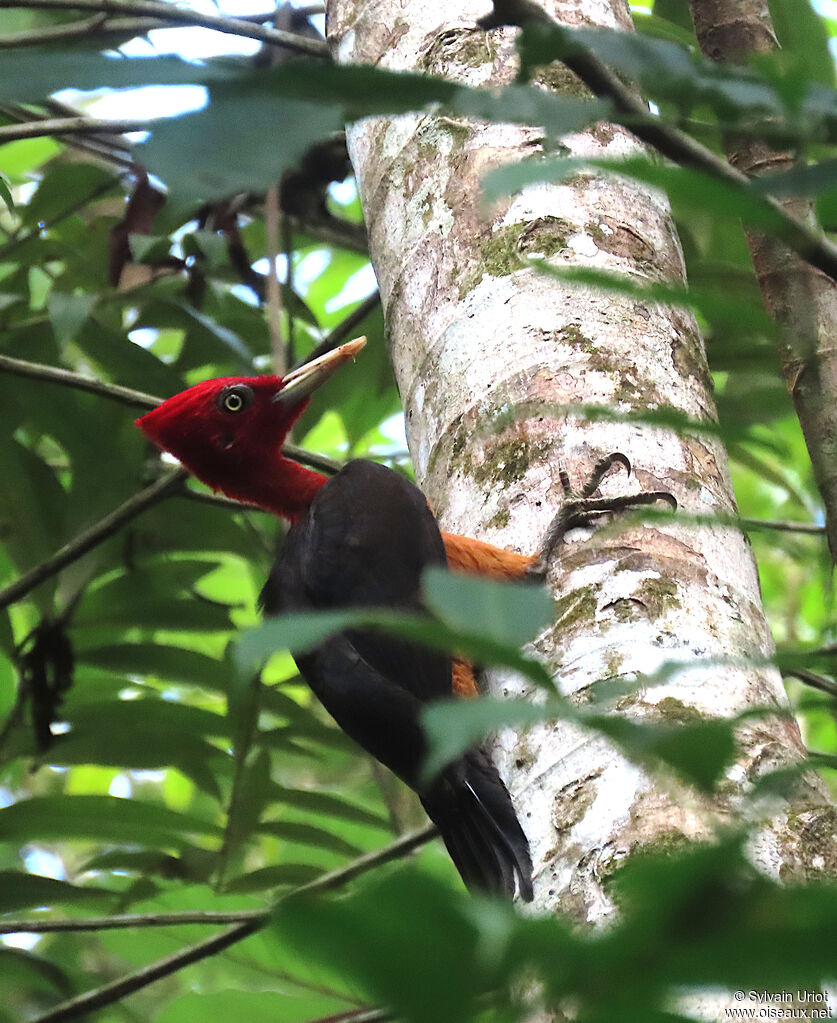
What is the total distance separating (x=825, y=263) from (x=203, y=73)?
1.49 feet

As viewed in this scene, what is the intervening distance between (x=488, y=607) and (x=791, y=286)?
1.47 meters

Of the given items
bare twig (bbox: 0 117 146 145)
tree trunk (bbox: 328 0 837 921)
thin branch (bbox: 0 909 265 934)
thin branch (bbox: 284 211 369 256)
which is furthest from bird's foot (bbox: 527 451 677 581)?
thin branch (bbox: 284 211 369 256)

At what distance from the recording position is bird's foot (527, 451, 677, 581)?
75.0 inches

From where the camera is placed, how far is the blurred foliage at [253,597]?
47cm

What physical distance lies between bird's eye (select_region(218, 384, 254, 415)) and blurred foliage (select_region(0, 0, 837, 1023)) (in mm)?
140

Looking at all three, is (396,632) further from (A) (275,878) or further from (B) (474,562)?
(A) (275,878)

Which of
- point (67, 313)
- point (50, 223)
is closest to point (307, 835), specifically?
point (67, 313)

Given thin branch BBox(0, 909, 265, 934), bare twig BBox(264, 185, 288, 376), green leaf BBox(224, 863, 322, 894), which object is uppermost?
bare twig BBox(264, 185, 288, 376)

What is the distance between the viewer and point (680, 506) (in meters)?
1.92

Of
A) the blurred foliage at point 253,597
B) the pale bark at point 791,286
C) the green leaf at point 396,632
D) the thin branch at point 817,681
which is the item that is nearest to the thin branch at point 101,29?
the blurred foliage at point 253,597

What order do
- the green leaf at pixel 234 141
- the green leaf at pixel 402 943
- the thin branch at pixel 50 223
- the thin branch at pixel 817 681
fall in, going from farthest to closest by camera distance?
the thin branch at pixel 50 223
the thin branch at pixel 817 681
the green leaf at pixel 234 141
the green leaf at pixel 402 943

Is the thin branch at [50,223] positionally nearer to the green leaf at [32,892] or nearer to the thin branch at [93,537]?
the thin branch at [93,537]

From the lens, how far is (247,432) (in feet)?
10.7

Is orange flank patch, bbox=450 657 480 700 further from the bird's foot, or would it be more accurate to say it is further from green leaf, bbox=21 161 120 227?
green leaf, bbox=21 161 120 227
